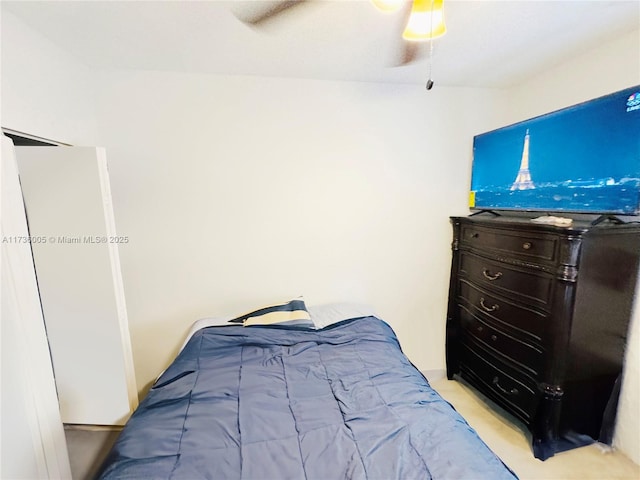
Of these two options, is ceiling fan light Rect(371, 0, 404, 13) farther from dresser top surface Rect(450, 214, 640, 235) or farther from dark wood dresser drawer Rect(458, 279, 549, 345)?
dark wood dresser drawer Rect(458, 279, 549, 345)

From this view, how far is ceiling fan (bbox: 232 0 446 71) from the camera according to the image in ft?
3.50

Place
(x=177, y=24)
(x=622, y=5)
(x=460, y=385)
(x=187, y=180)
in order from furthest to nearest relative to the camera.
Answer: (x=460, y=385) → (x=187, y=180) → (x=177, y=24) → (x=622, y=5)

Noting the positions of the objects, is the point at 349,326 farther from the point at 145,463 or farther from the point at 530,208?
the point at 530,208

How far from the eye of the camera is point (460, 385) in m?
2.41

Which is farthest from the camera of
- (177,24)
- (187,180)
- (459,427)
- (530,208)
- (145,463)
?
(187,180)

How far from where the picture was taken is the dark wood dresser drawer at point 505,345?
5.60ft

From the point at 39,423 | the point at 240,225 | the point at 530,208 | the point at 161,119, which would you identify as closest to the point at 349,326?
the point at 240,225

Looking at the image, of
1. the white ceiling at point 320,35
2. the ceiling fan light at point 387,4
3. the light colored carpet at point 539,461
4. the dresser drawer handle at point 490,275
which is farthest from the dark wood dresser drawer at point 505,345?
the ceiling fan light at point 387,4

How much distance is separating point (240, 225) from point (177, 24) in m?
1.21

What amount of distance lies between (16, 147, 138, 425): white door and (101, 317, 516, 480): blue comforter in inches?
16.8

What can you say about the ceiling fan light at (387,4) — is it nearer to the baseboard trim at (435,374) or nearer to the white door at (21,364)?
the white door at (21,364)

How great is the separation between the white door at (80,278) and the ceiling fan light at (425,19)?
1.55 metres

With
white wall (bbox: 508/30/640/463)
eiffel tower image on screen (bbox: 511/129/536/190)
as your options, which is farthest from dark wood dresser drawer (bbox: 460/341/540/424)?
eiffel tower image on screen (bbox: 511/129/536/190)

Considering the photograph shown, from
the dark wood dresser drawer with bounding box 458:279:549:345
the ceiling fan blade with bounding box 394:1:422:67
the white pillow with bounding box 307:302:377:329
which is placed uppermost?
the ceiling fan blade with bounding box 394:1:422:67
